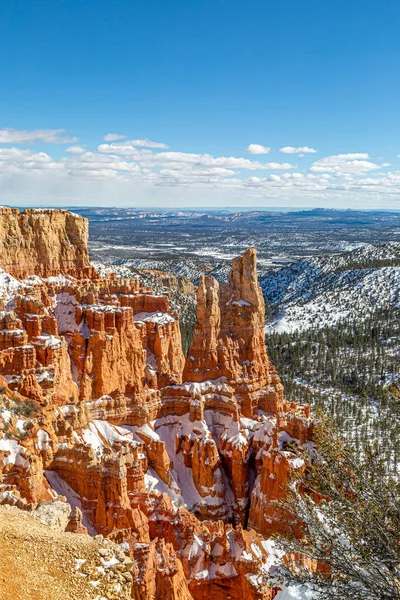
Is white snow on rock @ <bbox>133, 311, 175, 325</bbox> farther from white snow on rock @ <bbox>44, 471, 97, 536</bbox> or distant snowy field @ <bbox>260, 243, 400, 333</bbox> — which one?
distant snowy field @ <bbox>260, 243, 400, 333</bbox>

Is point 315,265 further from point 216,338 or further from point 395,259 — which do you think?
point 216,338

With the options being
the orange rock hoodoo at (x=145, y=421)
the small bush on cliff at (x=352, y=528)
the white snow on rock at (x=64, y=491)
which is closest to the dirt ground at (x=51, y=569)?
the small bush on cliff at (x=352, y=528)

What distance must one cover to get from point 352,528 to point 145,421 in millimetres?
23733

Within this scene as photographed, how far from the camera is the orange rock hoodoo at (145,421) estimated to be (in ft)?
70.3

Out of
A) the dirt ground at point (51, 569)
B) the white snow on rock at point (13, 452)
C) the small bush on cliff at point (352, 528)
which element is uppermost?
the small bush on cliff at point (352, 528)

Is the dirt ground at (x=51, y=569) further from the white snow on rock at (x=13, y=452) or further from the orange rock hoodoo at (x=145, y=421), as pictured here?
the white snow on rock at (x=13, y=452)

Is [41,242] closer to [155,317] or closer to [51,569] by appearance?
[155,317]

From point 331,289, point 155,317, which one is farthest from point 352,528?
point 331,289

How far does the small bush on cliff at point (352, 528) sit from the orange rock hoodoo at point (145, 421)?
2.39m

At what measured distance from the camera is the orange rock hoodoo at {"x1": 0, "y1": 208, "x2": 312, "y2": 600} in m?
21.4

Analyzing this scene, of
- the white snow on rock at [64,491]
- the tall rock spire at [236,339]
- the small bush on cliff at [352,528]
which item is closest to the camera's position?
the small bush on cliff at [352,528]

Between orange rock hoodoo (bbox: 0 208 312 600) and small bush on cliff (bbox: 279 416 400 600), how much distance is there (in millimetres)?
2388

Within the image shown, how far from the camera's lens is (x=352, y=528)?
1037cm

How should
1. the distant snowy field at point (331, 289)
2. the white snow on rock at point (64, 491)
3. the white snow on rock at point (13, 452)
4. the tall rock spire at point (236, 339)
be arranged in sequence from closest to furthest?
the white snow on rock at point (13, 452), the white snow on rock at point (64, 491), the tall rock spire at point (236, 339), the distant snowy field at point (331, 289)
